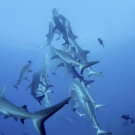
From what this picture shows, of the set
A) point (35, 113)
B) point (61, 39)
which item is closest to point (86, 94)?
point (35, 113)

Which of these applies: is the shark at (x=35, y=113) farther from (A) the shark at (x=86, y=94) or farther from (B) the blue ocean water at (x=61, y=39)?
(B) the blue ocean water at (x=61, y=39)

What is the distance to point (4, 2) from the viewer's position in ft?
121

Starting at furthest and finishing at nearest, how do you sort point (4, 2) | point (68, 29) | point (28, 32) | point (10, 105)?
point (28, 32)
point (4, 2)
point (68, 29)
point (10, 105)

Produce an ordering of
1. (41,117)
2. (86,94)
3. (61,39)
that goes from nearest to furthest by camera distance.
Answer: (41,117) → (86,94) → (61,39)

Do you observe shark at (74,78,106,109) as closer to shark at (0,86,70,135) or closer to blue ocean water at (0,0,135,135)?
shark at (0,86,70,135)

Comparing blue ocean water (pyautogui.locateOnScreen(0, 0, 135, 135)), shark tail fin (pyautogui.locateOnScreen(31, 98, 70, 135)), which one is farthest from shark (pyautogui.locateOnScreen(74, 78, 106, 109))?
blue ocean water (pyautogui.locateOnScreen(0, 0, 135, 135))

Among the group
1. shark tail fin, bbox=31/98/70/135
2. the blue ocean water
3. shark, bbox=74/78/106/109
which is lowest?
the blue ocean water

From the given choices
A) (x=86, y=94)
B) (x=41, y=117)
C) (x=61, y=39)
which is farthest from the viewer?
(x=61, y=39)

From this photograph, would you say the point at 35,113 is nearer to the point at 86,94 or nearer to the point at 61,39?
the point at 86,94

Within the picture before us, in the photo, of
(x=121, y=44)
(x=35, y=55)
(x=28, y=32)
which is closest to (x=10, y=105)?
(x=28, y=32)

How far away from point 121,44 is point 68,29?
63.4 metres

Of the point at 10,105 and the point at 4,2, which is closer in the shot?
the point at 10,105

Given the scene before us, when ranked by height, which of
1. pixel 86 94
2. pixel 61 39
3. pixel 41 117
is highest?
pixel 41 117

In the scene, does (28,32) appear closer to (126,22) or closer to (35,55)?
(35,55)
